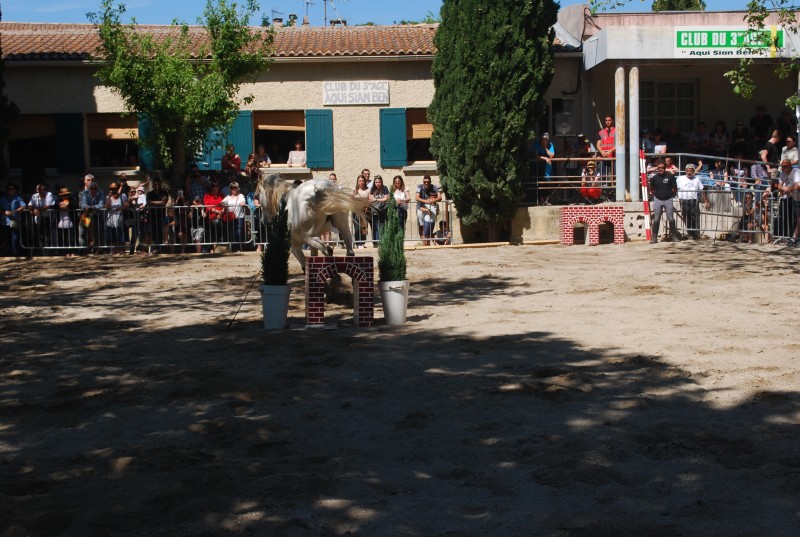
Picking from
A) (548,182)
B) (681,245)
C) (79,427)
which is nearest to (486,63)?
(548,182)

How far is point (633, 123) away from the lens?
22.8 m

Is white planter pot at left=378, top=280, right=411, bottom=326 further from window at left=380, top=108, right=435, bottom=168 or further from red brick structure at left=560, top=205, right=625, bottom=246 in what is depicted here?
window at left=380, top=108, right=435, bottom=168

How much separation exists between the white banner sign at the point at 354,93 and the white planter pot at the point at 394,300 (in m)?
13.1

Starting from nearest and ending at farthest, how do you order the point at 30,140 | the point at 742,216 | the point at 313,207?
1. the point at 313,207
2. the point at 742,216
3. the point at 30,140

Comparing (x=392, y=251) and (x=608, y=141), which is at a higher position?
(x=608, y=141)

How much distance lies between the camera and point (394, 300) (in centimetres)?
1184

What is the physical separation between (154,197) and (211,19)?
12.1ft

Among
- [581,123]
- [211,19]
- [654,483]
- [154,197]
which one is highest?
[211,19]

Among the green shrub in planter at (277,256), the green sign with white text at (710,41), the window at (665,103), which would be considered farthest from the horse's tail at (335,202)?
the window at (665,103)

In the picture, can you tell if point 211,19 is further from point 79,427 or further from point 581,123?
point 79,427

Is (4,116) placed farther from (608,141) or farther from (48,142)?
(608,141)

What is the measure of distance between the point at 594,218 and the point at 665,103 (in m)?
5.51

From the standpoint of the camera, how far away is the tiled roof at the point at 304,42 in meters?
24.0

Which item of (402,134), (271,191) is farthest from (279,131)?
(271,191)
